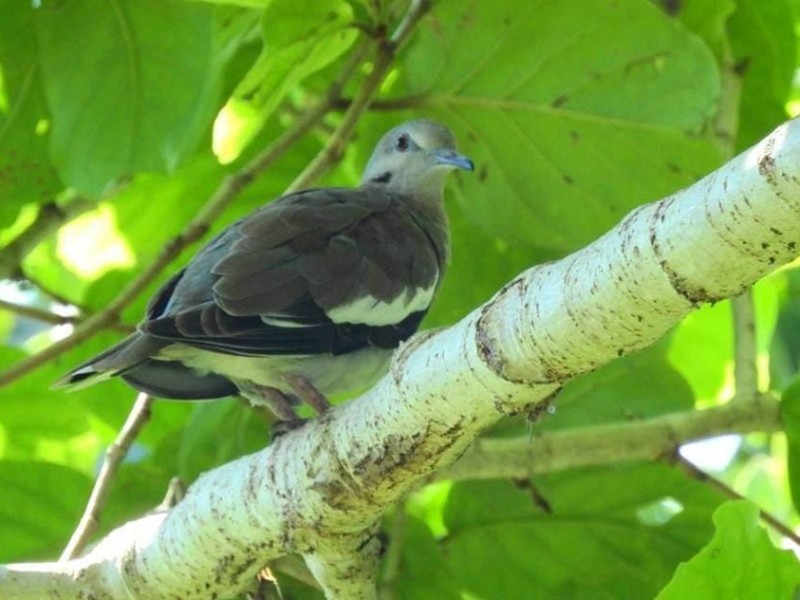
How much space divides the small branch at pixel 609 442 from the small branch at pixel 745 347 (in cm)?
5

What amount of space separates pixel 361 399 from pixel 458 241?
4.63 ft

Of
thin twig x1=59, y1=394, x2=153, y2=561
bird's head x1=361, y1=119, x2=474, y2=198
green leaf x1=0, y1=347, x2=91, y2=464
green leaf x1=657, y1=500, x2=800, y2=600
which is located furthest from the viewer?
green leaf x1=0, y1=347, x2=91, y2=464

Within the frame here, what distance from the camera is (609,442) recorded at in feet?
8.58

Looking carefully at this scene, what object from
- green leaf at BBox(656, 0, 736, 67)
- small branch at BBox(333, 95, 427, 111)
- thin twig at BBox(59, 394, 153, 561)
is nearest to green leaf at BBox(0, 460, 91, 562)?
thin twig at BBox(59, 394, 153, 561)

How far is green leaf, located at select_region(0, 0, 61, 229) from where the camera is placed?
293 centimetres

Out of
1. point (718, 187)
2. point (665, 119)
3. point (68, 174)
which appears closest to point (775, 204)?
point (718, 187)

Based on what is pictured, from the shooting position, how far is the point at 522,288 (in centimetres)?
163

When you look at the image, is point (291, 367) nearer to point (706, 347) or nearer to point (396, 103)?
point (396, 103)

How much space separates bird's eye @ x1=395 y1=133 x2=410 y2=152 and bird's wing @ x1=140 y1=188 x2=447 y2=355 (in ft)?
1.17

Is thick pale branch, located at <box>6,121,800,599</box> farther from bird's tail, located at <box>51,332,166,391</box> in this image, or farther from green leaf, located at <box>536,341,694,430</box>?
green leaf, located at <box>536,341,694,430</box>

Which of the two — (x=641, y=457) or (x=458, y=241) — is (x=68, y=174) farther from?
(x=641, y=457)

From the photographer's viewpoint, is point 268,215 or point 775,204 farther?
point 268,215

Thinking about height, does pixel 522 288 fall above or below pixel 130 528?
below

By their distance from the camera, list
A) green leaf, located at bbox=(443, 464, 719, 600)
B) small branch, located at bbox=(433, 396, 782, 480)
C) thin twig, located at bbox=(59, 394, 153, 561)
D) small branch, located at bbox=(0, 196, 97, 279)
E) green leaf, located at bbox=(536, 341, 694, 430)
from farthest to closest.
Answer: small branch, located at bbox=(0, 196, 97, 279), green leaf, located at bbox=(536, 341, 694, 430), green leaf, located at bbox=(443, 464, 719, 600), small branch, located at bbox=(433, 396, 782, 480), thin twig, located at bbox=(59, 394, 153, 561)
